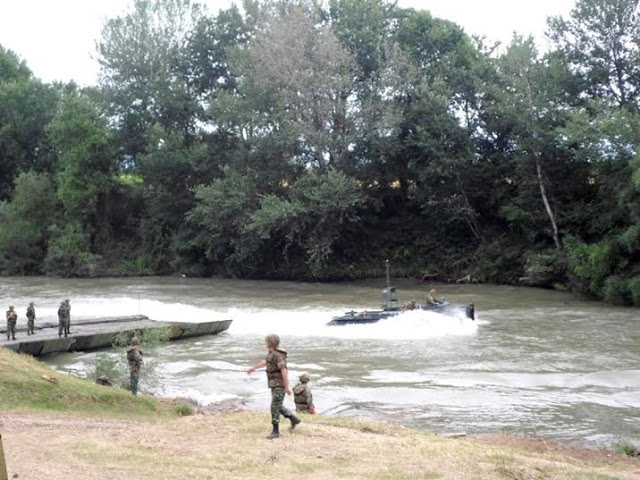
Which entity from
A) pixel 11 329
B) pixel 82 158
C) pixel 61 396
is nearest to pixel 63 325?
pixel 11 329

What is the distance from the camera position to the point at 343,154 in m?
57.5

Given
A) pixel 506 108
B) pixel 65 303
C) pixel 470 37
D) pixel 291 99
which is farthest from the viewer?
pixel 470 37

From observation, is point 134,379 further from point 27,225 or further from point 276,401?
point 27,225

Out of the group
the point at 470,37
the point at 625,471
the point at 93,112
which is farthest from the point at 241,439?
the point at 93,112

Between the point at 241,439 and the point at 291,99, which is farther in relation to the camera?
the point at 291,99

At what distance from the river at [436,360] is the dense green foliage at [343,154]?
831 cm

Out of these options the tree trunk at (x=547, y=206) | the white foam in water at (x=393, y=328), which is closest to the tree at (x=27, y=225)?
the white foam in water at (x=393, y=328)

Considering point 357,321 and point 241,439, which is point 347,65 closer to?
point 357,321

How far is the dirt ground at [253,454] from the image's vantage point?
11258 millimetres

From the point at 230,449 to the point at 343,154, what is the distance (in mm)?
46126

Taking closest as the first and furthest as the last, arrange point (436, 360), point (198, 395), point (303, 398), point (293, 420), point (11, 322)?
point (293, 420)
point (303, 398)
point (198, 395)
point (436, 360)
point (11, 322)

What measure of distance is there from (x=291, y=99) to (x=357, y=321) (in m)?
26.8

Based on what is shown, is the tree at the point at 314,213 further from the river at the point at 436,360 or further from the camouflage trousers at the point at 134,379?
the camouflage trousers at the point at 134,379

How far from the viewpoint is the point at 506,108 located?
50125 mm
